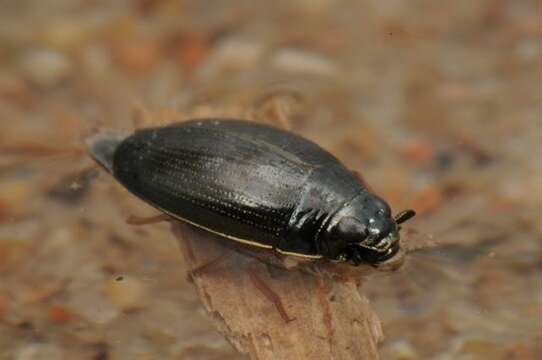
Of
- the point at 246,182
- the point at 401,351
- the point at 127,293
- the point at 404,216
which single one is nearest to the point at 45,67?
the point at 127,293

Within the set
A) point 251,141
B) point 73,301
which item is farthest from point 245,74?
point 73,301

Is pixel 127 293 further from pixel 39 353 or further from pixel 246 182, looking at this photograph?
pixel 246 182

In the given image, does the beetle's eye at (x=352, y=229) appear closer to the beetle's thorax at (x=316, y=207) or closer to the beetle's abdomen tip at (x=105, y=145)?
the beetle's thorax at (x=316, y=207)

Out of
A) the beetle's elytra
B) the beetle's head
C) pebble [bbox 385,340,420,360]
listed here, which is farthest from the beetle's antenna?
pebble [bbox 385,340,420,360]

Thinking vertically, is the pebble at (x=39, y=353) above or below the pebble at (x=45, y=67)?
below

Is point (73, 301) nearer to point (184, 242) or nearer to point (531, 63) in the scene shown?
point (184, 242)

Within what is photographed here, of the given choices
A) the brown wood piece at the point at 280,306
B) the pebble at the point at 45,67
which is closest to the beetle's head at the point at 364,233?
the brown wood piece at the point at 280,306
